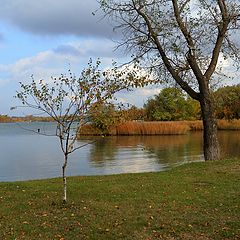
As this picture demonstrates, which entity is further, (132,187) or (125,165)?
(125,165)

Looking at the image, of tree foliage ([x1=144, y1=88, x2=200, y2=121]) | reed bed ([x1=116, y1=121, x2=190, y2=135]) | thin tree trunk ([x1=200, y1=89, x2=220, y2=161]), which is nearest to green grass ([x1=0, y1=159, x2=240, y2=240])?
thin tree trunk ([x1=200, y1=89, x2=220, y2=161])

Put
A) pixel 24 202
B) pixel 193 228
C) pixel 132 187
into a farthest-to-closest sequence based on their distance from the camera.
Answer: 1. pixel 132 187
2. pixel 24 202
3. pixel 193 228

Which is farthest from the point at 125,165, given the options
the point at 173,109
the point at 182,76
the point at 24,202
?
the point at 173,109

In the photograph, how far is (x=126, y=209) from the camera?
6.66 m

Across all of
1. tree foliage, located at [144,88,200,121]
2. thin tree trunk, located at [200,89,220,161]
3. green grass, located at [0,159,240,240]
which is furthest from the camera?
tree foliage, located at [144,88,200,121]

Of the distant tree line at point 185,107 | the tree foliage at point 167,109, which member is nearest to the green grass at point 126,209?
the distant tree line at point 185,107

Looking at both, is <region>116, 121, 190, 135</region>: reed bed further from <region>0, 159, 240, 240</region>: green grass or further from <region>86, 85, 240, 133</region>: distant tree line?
<region>0, 159, 240, 240</region>: green grass

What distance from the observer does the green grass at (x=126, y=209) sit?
5422 millimetres

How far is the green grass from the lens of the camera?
5.42 meters

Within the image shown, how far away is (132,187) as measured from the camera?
8.77 m

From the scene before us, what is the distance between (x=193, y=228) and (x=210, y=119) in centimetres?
788

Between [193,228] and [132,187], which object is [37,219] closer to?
[193,228]

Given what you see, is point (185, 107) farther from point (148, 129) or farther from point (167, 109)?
point (148, 129)

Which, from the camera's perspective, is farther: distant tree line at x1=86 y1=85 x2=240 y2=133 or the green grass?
distant tree line at x1=86 y1=85 x2=240 y2=133
